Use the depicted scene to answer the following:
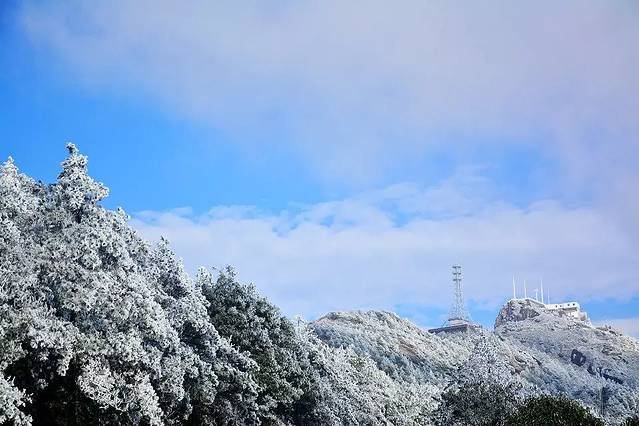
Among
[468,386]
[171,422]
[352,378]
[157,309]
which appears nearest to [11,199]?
[157,309]

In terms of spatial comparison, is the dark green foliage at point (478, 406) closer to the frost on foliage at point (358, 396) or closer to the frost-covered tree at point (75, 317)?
the frost on foliage at point (358, 396)

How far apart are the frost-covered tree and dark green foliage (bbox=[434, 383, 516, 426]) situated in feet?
118

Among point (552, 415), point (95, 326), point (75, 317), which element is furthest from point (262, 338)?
point (75, 317)

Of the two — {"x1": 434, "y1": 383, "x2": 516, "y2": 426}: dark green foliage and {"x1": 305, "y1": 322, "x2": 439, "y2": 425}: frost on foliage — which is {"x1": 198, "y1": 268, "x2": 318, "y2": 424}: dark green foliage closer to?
{"x1": 305, "y1": 322, "x2": 439, "y2": 425}: frost on foliage

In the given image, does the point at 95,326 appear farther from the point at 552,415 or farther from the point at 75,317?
the point at 552,415

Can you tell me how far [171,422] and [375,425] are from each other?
4108 cm

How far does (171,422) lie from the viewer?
46156mm

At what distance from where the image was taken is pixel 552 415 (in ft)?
195

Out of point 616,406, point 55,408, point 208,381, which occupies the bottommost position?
point 55,408

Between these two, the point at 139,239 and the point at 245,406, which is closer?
the point at 139,239

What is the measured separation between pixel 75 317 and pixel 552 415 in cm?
3636

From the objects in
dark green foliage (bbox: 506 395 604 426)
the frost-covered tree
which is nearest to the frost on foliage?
dark green foliage (bbox: 506 395 604 426)

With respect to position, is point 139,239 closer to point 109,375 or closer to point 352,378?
point 109,375

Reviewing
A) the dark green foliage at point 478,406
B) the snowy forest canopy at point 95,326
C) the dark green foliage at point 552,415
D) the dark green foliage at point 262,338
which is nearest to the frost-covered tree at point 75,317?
the snowy forest canopy at point 95,326
